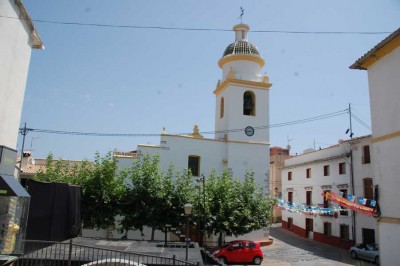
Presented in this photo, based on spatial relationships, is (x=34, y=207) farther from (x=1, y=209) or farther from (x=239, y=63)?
(x=239, y=63)

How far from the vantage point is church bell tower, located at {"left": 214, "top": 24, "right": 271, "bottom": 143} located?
85.4 feet

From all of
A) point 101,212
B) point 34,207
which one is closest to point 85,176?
point 101,212

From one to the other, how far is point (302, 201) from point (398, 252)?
2088 cm

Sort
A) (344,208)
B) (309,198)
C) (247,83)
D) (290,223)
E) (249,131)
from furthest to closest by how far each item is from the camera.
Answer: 1. (290,223)
2. (309,198)
3. (247,83)
4. (249,131)
5. (344,208)

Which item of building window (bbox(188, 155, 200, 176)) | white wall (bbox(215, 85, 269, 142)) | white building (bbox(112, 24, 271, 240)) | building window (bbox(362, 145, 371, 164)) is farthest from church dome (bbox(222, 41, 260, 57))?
building window (bbox(362, 145, 371, 164))

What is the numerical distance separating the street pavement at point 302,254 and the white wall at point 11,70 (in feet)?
49.8

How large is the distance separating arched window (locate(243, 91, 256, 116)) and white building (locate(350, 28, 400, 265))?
46.7ft

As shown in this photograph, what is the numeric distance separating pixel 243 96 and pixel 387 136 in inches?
610

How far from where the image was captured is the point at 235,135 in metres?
25.8

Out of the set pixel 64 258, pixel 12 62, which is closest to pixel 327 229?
pixel 64 258

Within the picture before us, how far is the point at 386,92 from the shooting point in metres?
11.9

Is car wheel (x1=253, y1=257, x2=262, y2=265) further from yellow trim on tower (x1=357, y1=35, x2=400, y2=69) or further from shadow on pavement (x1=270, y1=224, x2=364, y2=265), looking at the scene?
yellow trim on tower (x1=357, y1=35, x2=400, y2=69)

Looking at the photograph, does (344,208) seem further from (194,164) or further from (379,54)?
(379,54)

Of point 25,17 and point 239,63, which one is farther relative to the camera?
point 239,63
